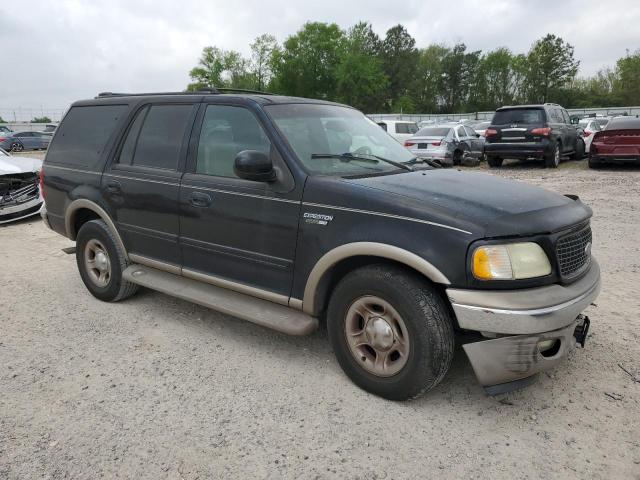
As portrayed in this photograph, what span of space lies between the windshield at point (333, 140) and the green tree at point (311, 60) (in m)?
77.2

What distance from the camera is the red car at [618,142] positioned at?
13891 millimetres

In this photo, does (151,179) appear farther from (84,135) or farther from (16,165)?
(16,165)

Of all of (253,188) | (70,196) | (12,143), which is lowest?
(12,143)

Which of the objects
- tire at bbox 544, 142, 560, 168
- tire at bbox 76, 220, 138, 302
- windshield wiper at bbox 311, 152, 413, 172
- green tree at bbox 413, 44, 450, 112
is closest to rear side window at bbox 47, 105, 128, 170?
tire at bbox 76, 220, 138, 302

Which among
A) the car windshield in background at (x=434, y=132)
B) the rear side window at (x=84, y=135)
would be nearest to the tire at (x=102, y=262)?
the rear side window at (x=84, y=135)

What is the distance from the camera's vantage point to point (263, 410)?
121 inches

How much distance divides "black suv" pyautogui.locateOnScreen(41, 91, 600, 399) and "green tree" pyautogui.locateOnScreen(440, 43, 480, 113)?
85185 millimetres

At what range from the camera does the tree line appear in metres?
69.0

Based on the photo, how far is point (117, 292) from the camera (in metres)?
4.81

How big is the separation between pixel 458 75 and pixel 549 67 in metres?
17.2

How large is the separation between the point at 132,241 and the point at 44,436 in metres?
2.02

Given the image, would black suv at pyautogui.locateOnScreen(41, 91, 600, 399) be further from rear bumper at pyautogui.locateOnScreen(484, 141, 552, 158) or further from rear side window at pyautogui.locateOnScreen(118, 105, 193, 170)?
rear bumper at pyautogui.locateOnScreen(484, 141, 552, 158)

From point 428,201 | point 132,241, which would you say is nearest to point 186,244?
point 132,241

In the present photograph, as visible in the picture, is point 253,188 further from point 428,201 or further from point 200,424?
point 200,424
